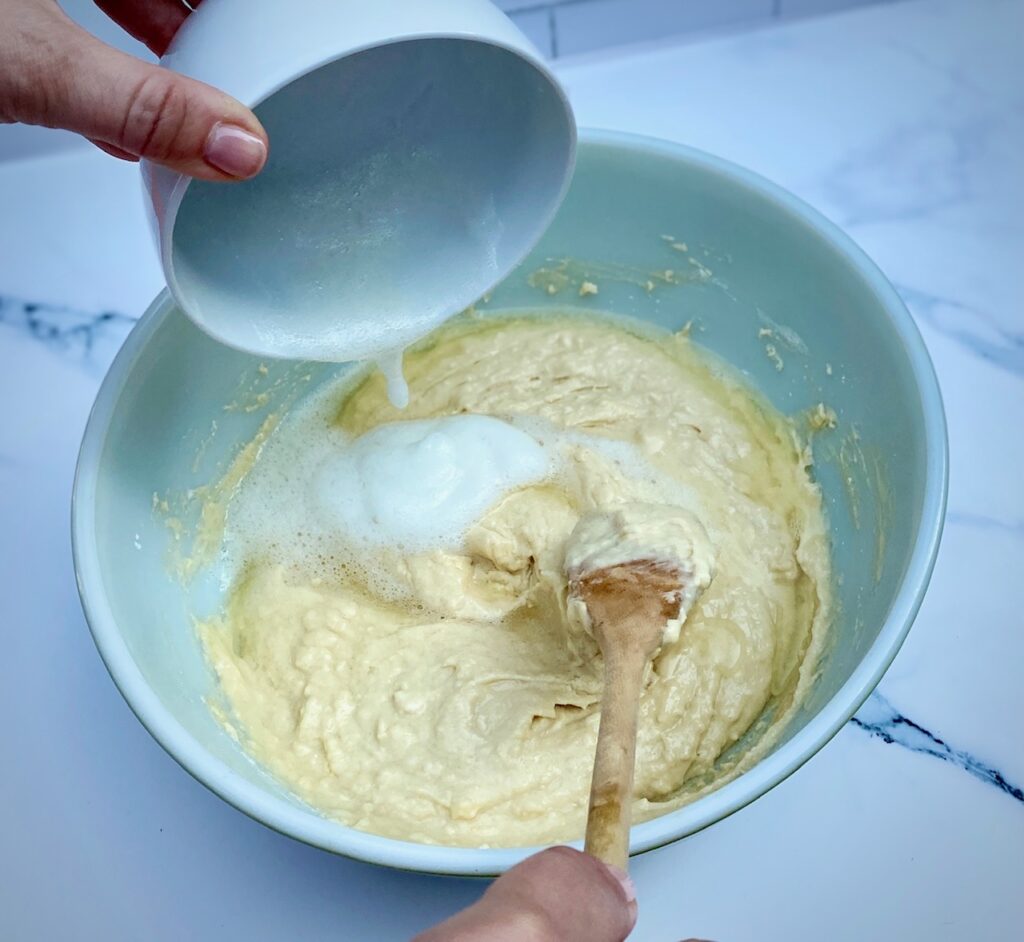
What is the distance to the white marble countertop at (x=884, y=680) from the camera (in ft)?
4.14

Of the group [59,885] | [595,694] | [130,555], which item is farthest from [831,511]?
[59,885]

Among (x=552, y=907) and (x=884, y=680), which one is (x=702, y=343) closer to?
(x=884, y=680)

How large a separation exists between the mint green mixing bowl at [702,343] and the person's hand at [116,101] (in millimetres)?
370

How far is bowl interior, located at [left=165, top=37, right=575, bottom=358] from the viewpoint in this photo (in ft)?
4.08

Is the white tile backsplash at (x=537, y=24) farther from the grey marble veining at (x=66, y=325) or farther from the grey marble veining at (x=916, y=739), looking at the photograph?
the grey marble veining at (x=916, y=739)

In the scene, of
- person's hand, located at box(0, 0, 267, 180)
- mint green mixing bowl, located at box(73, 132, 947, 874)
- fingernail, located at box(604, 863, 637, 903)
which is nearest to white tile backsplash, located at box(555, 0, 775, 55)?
mint green mixing bowl, located at box(73, 132, 947, 874)

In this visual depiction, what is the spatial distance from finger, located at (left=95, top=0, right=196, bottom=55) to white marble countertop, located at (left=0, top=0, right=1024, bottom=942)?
1.56ft

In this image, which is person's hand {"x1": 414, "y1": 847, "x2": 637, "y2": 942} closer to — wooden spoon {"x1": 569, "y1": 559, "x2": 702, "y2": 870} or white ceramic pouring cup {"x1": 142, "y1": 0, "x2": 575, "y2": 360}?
wooden spoon {"x1": 569, "y1": 559, "x2": 702, "y2": 870}

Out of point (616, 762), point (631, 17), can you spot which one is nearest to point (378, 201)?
point (616, 762)

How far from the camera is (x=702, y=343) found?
66.5 inches

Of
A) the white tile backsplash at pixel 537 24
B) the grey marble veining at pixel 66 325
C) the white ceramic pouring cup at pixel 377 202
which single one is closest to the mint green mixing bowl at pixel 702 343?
the white ceramic pouring cup at pixel 377 202

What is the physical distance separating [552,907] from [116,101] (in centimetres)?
78

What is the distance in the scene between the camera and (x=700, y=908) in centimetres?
125

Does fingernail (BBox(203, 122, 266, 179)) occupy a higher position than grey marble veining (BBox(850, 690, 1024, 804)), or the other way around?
fingernail (BBox(203, 122, 266, 179))
